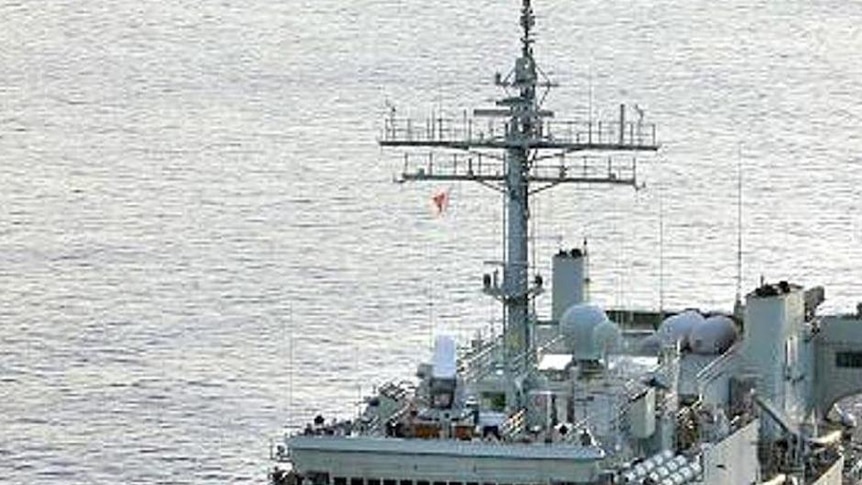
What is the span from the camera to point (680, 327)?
3938 cm

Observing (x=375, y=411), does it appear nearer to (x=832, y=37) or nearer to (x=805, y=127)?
(x=805, y=127)

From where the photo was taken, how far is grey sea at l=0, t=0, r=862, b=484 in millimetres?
57312

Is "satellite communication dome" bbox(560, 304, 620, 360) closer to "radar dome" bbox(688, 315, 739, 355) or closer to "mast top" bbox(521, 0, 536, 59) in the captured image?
"mast top" bbox(521, 0, 536, 59)

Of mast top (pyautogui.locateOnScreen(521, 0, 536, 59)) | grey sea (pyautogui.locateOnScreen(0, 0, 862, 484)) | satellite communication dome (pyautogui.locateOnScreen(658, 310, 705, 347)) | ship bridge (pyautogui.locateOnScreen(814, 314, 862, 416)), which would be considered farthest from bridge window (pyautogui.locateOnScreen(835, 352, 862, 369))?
grey sea (pyautogui.locateOnScreen(0, 0, 862, 484))

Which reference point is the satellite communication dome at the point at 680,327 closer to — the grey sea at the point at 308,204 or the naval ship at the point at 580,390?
the naval ship at the point at 580,390

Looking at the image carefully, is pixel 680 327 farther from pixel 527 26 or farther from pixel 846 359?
pixel 527 26

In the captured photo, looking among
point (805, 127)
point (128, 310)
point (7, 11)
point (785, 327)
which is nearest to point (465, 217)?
point (128, 310)

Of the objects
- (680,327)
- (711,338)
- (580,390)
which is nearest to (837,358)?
(711,338)

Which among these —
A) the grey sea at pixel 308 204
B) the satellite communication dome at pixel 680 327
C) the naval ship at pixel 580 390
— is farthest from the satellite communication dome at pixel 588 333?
the grey sea at pixel 308 204

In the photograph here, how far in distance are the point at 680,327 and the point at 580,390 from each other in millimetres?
5268

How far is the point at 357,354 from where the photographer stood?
193 feet

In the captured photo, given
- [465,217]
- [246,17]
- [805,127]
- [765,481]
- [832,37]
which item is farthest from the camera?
[246,17]

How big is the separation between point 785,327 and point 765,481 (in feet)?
9.29

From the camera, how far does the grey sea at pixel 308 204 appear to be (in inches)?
2256
